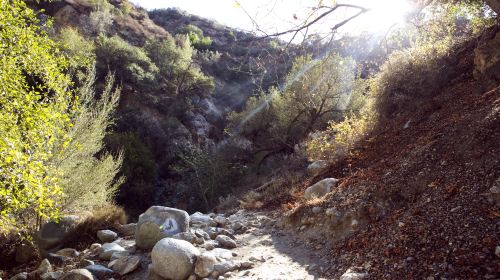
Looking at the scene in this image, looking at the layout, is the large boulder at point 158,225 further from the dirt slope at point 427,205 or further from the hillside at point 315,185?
the dirt slope at point 427,205

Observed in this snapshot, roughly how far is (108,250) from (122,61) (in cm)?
2394

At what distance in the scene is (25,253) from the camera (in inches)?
266

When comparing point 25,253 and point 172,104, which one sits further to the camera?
point 172,104

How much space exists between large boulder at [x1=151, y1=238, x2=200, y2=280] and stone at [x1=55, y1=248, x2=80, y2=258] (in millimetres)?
2564

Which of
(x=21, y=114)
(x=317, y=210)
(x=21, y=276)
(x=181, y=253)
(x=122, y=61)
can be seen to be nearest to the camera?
(x=181, y=253)

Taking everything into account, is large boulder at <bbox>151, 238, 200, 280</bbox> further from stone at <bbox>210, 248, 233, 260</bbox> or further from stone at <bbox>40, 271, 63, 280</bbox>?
stone at <bbox>40, 271, 63, 280</bbox>

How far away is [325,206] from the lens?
245 inches

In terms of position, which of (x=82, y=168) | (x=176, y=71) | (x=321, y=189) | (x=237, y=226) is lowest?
(x=237, y=226)

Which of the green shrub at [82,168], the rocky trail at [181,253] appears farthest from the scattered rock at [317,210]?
the green shrub at [82,168]

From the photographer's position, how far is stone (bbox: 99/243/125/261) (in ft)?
19.5

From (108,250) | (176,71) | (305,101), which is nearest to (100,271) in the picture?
(108,250)

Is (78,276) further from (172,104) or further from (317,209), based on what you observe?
(172,104)

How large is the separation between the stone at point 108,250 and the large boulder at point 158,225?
1.32ft

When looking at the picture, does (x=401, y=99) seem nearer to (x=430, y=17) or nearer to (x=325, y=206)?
(x=430, y=17)
